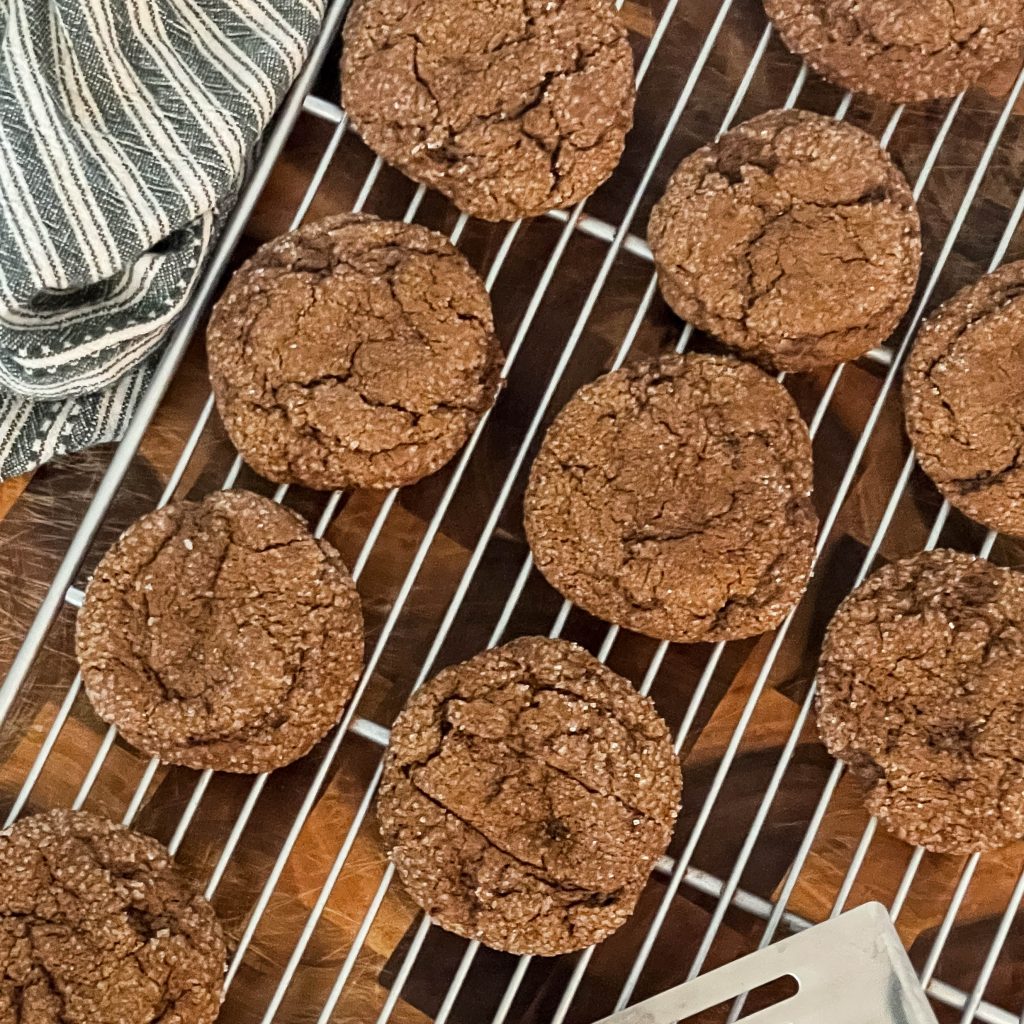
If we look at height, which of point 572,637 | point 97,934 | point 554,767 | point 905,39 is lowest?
point 97,934

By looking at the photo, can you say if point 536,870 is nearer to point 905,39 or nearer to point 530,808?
point 530,808

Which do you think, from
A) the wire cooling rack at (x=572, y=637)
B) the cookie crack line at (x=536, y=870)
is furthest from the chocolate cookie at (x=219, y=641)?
the cookie crack line at (x=536, y=870)

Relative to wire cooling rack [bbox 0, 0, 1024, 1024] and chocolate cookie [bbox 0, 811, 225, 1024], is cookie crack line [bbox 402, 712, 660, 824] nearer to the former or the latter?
wire cooling rack [bbox 0, 0, 1024, 1024]

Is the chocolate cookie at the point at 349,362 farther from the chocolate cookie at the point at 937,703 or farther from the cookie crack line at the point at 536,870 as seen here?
the chocolate cookie at the point at 937,703

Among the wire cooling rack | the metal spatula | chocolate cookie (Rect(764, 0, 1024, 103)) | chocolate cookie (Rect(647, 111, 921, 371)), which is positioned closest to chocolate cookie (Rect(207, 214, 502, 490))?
the wire cooling rack

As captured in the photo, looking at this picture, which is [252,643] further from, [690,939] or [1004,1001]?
[1004,1001]

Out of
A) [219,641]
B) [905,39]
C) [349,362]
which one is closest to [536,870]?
[219,641]
